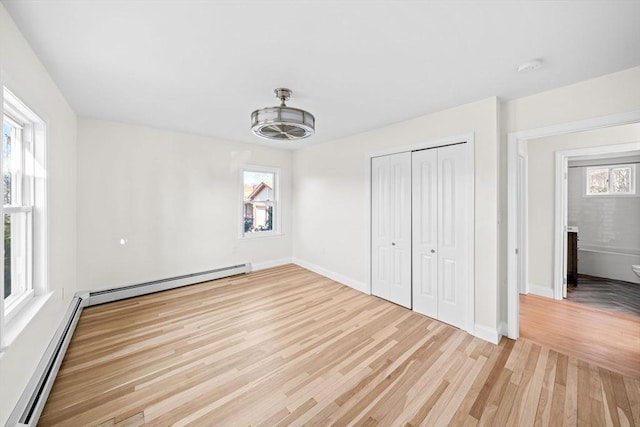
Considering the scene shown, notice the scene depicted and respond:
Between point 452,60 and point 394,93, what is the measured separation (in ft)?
A: 2.18

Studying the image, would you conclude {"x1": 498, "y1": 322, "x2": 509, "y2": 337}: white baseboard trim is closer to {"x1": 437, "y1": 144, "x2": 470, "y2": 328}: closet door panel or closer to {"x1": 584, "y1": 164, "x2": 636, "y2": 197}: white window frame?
{"x1": 437, "y1": 144, "x2": 470, "y2": 328}: closet door panel

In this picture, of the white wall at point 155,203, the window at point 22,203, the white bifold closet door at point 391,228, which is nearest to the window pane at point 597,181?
the white bifold closet door at point 391,228

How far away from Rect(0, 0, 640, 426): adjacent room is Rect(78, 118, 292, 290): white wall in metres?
0.03

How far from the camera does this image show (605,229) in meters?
4.58

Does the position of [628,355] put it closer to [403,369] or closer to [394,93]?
[403,369]

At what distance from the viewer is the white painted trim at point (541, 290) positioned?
3711mm

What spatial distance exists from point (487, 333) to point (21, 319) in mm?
3971

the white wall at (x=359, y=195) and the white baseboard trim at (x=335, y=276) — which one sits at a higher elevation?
the white wall at (x=359, y=195)

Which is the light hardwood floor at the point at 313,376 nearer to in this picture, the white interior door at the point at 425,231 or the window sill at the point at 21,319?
the white interior door at the point at 425,231

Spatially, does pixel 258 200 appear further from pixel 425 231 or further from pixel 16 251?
pixel 16 251

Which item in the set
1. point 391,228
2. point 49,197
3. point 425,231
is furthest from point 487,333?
point 49,197

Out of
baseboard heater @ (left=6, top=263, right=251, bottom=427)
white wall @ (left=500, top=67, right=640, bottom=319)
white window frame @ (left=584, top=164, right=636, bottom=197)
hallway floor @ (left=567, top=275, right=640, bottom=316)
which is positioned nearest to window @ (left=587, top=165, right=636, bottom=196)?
white window frame @ (left=584, top=164, right=636, bottom=197)

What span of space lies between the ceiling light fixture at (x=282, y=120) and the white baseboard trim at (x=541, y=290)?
4.18 m

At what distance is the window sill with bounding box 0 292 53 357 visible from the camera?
1.45m
